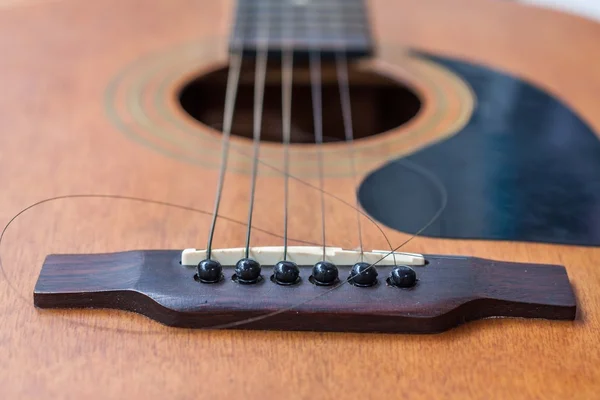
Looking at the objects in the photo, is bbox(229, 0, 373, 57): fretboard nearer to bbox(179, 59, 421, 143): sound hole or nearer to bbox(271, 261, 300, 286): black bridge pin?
bbox(179, 59, 421, 143): sound hole

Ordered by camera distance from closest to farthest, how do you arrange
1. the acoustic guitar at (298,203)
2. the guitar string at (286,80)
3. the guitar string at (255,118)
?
1. the acoustic guitar at (298,203)
2. the guitar string at (255,118)
3. the guitar string at (286,80)

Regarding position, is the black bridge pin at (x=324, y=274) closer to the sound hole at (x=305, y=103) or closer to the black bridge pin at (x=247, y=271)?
the black bridge pin at (x=247, y=271)

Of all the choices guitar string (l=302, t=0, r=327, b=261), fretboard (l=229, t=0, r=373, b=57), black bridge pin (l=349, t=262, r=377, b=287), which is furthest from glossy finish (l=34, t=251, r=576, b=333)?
fretboard (l=229, t=0, r=373, b=57)

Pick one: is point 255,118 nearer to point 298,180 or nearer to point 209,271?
point 298,180

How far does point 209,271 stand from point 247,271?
1.0 inches

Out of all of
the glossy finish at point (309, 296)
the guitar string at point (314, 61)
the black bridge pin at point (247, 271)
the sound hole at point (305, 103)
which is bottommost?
the sound hole at point (305, 103)

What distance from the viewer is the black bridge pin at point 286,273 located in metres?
0.50

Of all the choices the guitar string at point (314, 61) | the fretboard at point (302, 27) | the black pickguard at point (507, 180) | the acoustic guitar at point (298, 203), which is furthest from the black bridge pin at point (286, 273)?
the fretboard at point (302, 27)

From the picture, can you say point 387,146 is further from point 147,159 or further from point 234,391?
point 234,391

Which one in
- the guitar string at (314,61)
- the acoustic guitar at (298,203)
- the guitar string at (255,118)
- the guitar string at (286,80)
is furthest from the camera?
the guitar string at (314,61)

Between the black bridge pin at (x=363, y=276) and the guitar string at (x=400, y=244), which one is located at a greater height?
the black bridge pin at (x=363, y=276)

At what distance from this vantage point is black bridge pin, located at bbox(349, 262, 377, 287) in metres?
0.51

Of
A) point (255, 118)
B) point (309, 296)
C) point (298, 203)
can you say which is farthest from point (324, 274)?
point (255, 118)

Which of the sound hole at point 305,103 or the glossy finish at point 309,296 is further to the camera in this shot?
the sound hole at point 305,103
